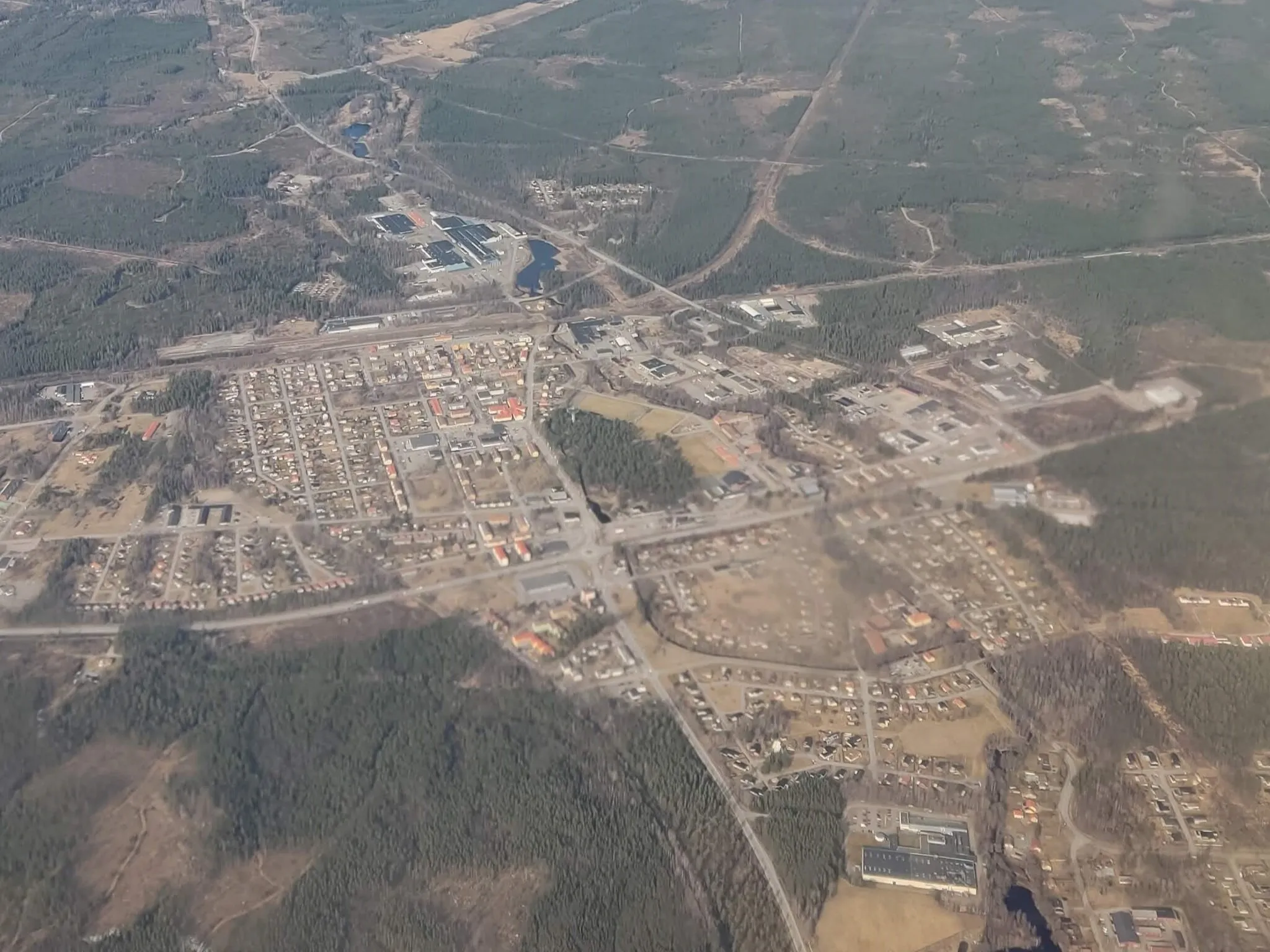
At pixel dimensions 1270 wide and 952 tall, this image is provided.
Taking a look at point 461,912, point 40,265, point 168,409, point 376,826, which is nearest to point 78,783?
point 376,826

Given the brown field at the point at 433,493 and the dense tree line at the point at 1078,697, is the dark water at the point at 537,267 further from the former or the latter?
the dense tree line at the point at 1078,697

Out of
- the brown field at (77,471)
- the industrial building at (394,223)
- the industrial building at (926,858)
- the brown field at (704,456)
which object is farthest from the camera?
the industrial building at (394,223)

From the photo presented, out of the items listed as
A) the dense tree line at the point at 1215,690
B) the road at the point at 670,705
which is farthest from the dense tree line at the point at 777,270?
the dense tree line at the point at 1215,690

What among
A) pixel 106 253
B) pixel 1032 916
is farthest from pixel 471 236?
pixel 1032 916

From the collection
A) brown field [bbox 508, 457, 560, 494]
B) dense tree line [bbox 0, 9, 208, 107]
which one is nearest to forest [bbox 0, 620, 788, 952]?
brown field [bbox 508, 457, 560, 494]

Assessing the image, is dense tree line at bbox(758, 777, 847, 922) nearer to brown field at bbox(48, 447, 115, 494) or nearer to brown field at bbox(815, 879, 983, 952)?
brown field at bbox(815, 879, 983, 952)

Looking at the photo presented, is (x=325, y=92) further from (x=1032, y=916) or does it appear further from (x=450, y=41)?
(x=1032, y=916)
